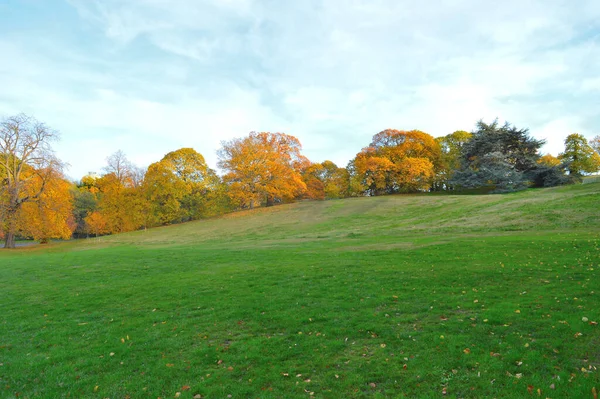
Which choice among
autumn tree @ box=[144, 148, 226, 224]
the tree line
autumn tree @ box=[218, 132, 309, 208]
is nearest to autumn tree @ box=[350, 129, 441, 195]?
the tree line

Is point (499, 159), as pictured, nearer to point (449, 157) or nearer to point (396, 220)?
point (449, 157)

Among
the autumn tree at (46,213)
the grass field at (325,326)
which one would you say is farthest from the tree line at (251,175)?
the grass field at (325,326)

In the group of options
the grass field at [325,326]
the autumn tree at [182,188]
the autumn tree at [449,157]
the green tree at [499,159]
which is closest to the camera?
the grass field at [325,326]

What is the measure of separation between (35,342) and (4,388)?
7.98ft

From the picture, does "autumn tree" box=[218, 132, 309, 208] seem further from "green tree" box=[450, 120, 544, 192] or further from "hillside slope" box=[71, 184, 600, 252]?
"green tree" box=[450, 120, 544, 192]

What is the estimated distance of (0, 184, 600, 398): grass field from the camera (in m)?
5.83

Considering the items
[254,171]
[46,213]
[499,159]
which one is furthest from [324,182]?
[46,213]

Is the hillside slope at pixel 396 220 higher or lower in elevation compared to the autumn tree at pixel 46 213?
lower

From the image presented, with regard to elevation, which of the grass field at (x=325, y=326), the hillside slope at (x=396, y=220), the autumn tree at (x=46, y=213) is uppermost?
the autumn tree at (x=46, y=213)

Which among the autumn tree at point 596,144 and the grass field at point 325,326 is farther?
the autumn tree at point 596,144

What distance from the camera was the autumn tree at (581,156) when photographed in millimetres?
52531

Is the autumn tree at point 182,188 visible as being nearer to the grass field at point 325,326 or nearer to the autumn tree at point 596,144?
the grass field at point 325,326

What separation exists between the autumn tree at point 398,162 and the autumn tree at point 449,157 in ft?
4.57

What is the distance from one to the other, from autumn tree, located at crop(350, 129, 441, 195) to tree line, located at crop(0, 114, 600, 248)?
18cm
